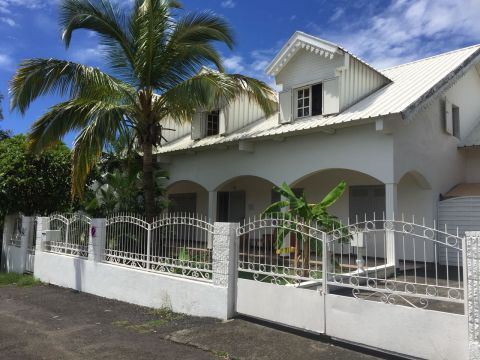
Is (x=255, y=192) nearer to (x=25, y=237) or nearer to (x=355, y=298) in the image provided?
(x=25, y=237)

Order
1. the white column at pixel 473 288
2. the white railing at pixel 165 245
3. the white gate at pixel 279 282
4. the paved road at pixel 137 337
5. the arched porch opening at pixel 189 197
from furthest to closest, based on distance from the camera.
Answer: the arched porch opening at pixel 189 197 → the white railing at pixel 165 245 → the white gate at pixel 279 282 → the paved road at pixel 137 337 → the white column at pixel 473 288

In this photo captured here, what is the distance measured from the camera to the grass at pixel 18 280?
1075 cm

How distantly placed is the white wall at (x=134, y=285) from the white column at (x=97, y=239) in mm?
169

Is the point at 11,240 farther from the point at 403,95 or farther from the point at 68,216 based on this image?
the point at 403,95

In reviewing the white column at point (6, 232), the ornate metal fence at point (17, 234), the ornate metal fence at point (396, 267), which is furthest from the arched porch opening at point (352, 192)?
the white column at point (6, 232)

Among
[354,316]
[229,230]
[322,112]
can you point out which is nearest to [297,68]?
[322,112]

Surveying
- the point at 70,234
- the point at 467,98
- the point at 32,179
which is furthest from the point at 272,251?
the point at 467,98

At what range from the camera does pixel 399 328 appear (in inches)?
196

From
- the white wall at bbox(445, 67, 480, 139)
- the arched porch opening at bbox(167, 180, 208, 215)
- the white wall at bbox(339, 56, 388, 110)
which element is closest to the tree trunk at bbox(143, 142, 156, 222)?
the white wall at bbox(339, 56, 388, 110)

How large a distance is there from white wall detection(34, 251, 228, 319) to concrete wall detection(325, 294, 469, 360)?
1.95 metres

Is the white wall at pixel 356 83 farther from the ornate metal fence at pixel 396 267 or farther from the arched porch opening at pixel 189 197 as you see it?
the arched porch opening at pixel 189 197

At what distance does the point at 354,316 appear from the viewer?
542 cm

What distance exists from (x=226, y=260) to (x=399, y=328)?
2800 millimetres

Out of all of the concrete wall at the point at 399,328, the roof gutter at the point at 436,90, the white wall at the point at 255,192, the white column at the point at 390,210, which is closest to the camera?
the concrete wall at the point at 399,328
